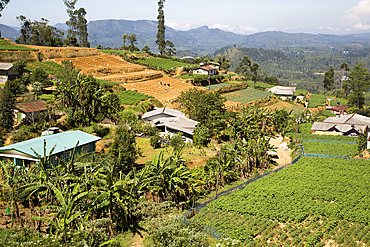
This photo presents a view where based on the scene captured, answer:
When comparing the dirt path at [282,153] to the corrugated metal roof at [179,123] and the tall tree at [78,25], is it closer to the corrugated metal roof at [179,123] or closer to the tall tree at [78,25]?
the corrugated metal roof at [179,123]

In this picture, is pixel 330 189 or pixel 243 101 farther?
pixel 243 101

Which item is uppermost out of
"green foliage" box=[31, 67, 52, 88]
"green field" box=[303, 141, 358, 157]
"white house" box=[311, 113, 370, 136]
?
"green foliage" box=[31, 67, 52, 88]

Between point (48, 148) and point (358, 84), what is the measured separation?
278 ft

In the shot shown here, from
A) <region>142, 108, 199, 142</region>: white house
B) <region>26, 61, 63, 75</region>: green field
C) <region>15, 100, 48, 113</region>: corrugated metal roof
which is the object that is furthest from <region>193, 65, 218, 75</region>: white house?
<region>15, 100, 48, 113</region>: corrugated metal roof

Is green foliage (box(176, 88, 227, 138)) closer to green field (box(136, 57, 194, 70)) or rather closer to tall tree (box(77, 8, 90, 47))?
green field (box(136, 57, 194, 70))

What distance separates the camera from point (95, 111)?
4066 centimetres

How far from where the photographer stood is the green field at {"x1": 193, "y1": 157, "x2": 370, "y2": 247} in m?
18.5

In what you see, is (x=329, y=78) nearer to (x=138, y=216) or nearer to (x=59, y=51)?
(x=59, y=51)

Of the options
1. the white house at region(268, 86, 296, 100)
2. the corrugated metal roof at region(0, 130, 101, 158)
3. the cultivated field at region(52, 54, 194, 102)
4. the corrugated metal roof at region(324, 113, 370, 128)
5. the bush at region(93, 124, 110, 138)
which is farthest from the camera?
the white house at region(268, 86, 296, 100)

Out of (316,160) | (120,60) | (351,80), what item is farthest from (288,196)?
(351,80)

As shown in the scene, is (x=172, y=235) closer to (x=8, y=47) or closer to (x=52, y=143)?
(x=52, y=143)

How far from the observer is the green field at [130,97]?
49.1m

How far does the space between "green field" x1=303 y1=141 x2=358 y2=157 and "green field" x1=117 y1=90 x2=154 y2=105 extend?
27253mm

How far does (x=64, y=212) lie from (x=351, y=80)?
88.8m
